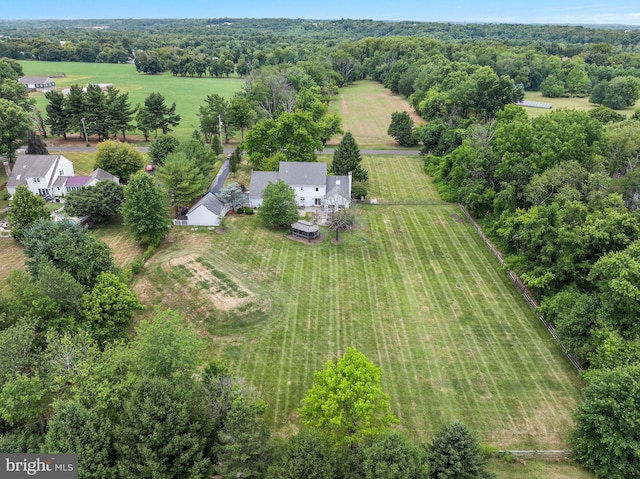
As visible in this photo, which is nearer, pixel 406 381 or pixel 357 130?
pixel 406 381

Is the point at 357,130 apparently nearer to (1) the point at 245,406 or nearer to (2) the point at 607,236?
(2) the point at 607,236

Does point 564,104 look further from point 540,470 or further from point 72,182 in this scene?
point 72,182

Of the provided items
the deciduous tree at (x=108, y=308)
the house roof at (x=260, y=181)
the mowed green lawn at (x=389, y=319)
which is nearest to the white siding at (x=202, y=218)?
the mowed green lawn at (x=389, y=319)

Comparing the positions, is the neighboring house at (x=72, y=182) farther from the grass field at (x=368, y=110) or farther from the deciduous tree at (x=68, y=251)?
the grass field at (x=368, y=110)

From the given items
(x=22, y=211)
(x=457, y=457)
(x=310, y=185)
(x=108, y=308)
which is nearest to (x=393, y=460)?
(x=457, y=457)

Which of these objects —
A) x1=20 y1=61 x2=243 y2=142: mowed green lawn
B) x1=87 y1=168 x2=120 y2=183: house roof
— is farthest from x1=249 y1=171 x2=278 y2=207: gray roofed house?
x1=20 y1=61 x2=243 y2=142: mowed green lawn

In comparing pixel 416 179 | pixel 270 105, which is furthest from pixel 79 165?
pixel 416 179

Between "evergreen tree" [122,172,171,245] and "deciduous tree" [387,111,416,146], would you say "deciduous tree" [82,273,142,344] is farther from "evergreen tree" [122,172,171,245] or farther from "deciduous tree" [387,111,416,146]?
"deciduous tree" [387,111,416,146]
